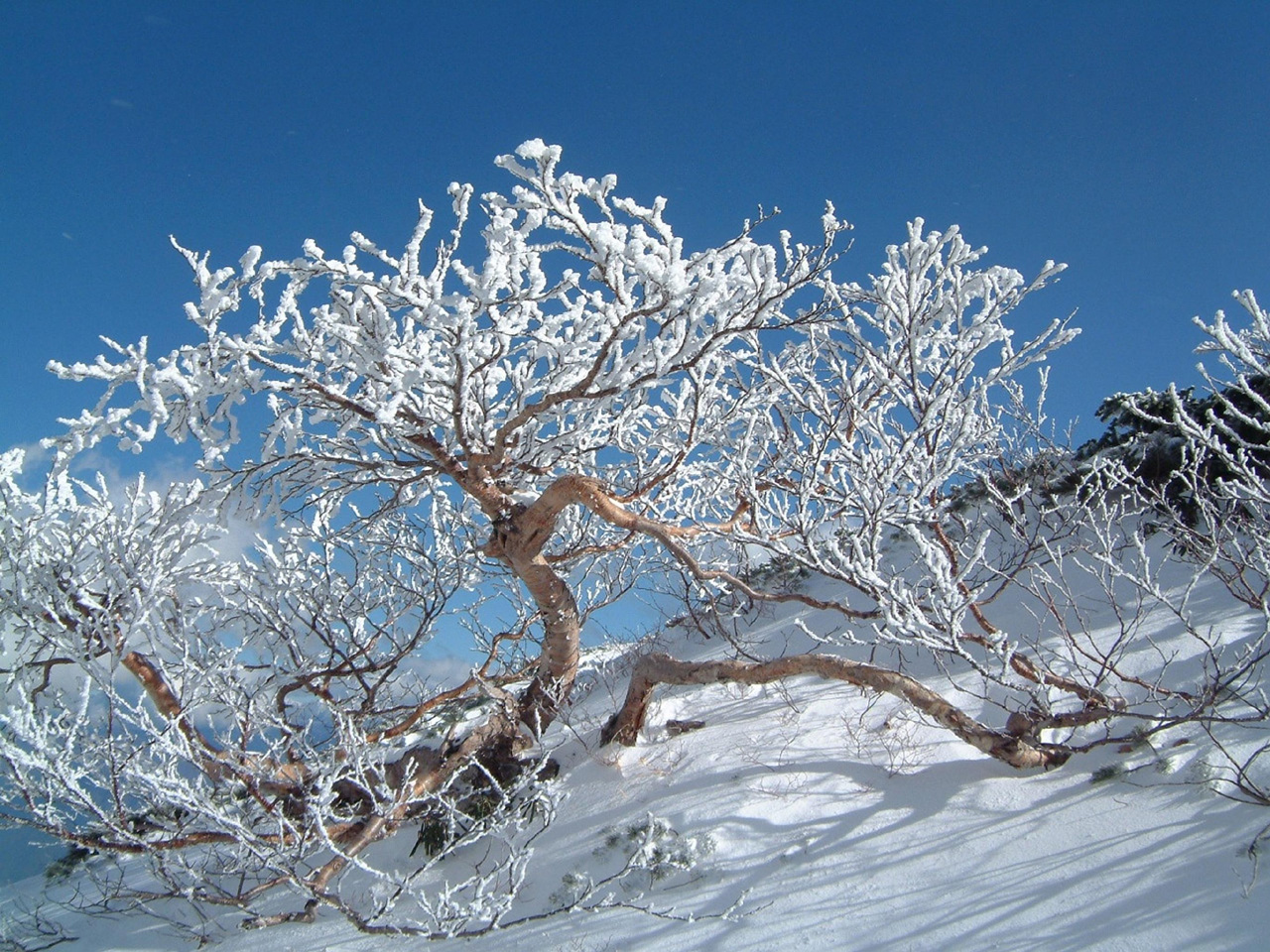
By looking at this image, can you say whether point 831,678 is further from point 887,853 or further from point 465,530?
point 465,530

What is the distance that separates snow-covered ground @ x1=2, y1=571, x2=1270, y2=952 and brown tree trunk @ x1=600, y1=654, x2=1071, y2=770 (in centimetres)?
15

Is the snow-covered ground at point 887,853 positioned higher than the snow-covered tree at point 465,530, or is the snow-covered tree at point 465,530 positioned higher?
the snow-covered tree at point 465,530

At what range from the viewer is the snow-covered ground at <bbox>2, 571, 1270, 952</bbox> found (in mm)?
2852

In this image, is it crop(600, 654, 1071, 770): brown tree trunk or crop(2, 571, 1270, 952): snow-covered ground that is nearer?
crop(2, 571, 1270, 952): snow-covered ground

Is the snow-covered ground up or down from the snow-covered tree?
down

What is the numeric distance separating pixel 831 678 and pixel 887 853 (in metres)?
1.26

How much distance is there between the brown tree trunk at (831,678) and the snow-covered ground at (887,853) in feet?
0.49

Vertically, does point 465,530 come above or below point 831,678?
above

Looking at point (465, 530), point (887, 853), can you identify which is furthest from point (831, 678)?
point (465, 530)

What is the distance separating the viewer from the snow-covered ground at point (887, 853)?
285 cm

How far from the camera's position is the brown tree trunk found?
380 centimetres

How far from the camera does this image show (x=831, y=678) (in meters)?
4.57

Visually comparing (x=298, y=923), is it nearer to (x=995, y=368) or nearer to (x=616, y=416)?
(x=616, y=416)

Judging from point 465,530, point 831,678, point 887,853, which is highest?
point 465,530
